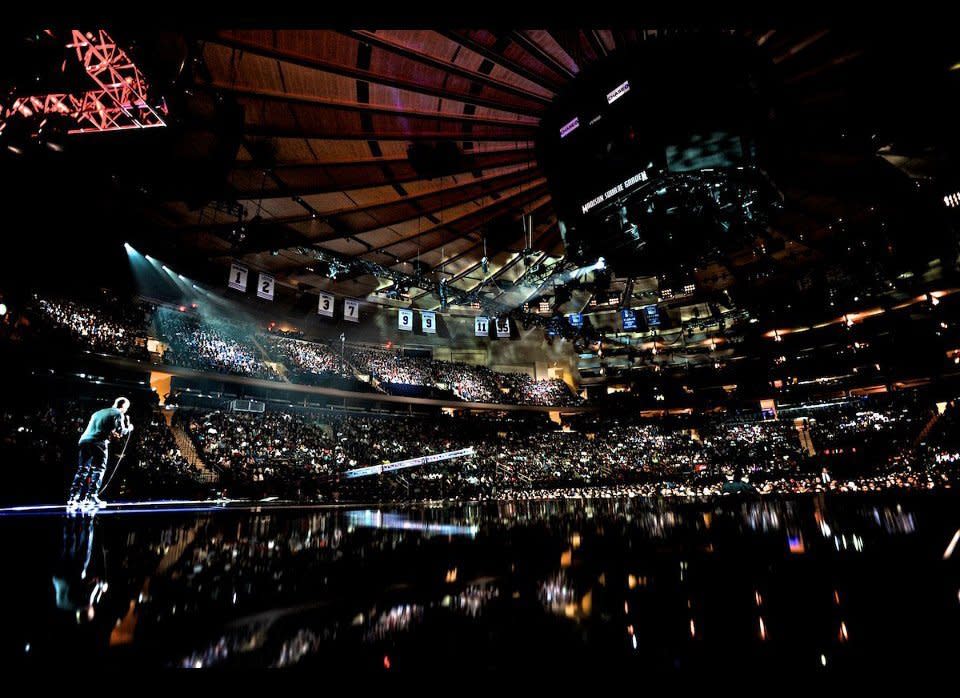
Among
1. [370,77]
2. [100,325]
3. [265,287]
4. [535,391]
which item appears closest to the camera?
[370,77]

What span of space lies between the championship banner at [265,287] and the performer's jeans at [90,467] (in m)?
9.43

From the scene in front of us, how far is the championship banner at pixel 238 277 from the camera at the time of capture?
16.4 metres

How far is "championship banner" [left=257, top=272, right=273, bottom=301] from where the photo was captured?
17.3 metres

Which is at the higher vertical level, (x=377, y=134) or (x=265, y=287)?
(x=377, y=134)

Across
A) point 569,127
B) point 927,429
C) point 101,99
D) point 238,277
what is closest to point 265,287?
point 238,277

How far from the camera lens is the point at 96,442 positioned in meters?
8.38

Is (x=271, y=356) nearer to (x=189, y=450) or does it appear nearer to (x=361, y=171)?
(x=189, y=450)

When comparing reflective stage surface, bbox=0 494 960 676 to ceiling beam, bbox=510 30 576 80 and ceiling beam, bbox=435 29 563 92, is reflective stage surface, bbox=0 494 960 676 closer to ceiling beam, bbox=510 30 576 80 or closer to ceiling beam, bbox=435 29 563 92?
ceiling beam, bbox=435 29 563 92

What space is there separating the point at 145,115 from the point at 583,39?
8682 mm

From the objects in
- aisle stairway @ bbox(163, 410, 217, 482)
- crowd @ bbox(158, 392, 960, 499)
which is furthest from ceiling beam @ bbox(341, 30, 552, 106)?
aisle stairway @ bbox(163, 410, 217, 482)

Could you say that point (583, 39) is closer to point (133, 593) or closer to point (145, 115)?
point (145, 115)

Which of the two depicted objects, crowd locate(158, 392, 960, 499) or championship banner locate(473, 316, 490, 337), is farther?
championship banner locate(473, 316, 490, 337)

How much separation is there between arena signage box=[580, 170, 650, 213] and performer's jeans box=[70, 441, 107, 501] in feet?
38.2

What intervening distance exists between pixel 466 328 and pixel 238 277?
17.9 m
